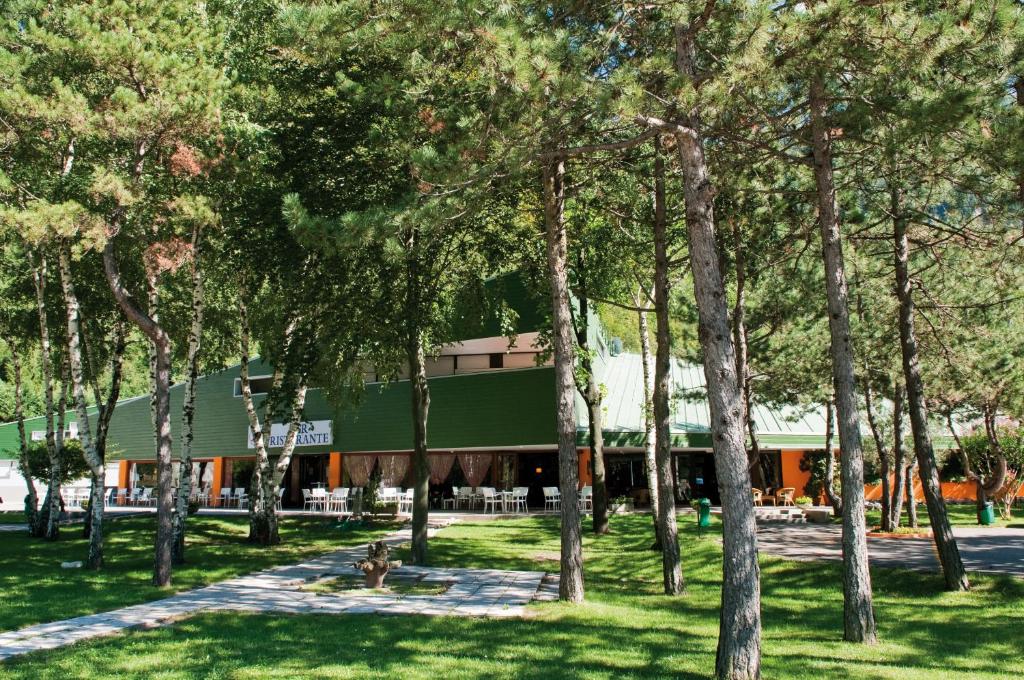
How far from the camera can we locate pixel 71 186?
11367 millimetres

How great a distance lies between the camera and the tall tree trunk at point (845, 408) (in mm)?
7348

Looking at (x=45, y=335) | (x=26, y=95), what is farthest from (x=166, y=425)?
(x=45, y=335)

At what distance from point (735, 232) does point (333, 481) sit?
19455 mm

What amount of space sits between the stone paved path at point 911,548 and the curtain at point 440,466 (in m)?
11.9

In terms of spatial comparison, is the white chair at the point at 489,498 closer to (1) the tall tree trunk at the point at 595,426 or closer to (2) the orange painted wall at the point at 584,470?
(2) the orange painted wall at the point at 584,470

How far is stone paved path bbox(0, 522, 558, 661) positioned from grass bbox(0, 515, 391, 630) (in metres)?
0.51

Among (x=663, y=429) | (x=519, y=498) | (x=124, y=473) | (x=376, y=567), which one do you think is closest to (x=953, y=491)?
(x=519, y=498)

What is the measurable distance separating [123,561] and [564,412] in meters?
8.78

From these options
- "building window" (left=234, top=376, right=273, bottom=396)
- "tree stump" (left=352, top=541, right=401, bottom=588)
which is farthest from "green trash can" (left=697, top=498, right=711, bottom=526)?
"building window" (left=234, top=376, right=273, bottom=396)

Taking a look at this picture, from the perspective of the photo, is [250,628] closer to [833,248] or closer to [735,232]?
[833,248]

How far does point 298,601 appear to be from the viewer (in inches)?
365

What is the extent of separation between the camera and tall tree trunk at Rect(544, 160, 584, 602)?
30.2ft

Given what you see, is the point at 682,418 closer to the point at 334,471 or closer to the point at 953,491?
the point at 953,491

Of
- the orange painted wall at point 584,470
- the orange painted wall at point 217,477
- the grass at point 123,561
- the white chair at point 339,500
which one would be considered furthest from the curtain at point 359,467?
the orange painted wall at point 584,470
